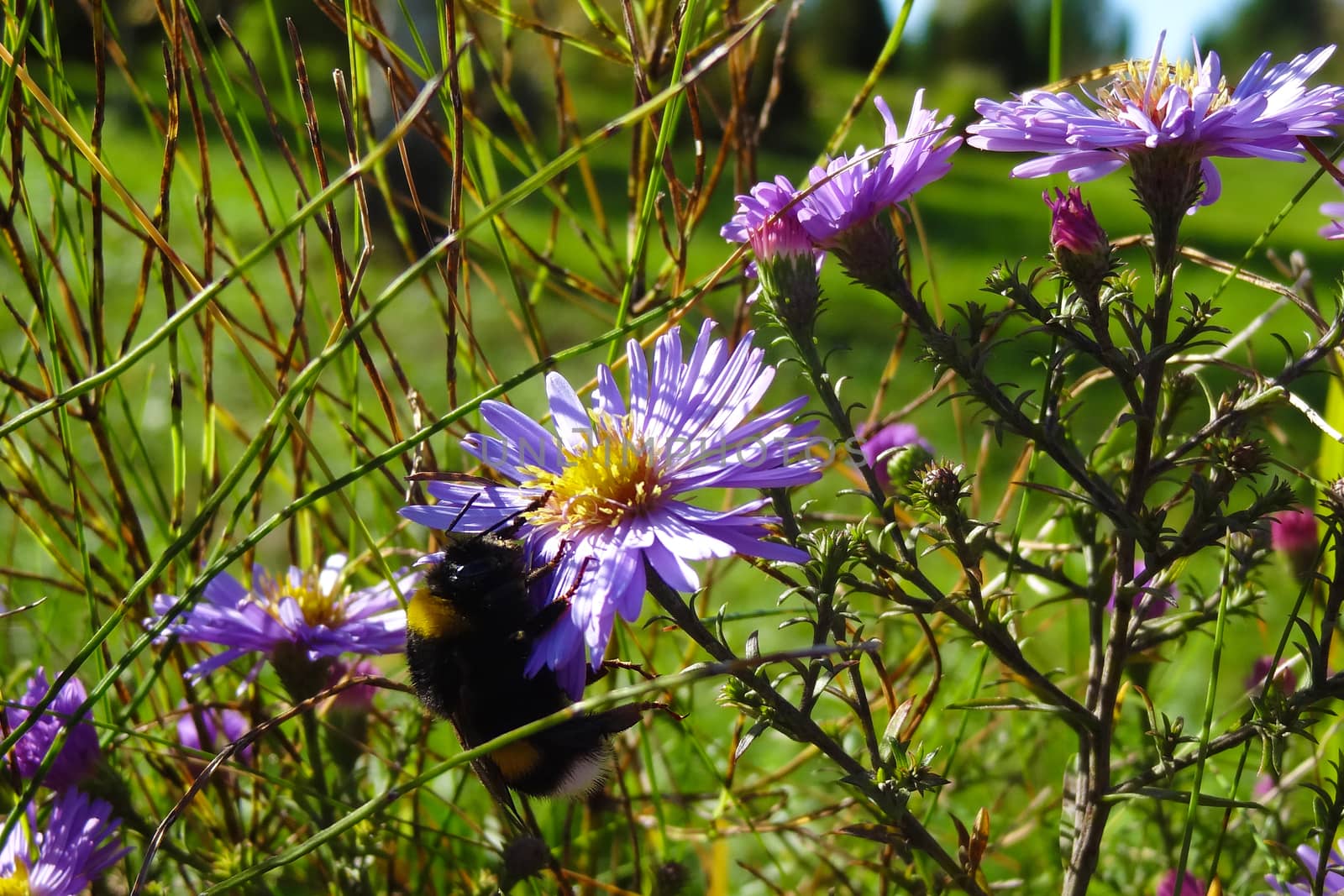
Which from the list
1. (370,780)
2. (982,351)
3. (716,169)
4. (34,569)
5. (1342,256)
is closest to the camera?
(982,351)

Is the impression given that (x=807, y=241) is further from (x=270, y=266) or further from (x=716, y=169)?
(x=270, y=266)

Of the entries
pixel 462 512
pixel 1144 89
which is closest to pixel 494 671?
pixel 462 512

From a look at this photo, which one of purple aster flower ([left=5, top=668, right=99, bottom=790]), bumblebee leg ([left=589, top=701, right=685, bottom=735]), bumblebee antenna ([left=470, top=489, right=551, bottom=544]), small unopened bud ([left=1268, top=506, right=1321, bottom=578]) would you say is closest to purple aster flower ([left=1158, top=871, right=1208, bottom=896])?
small unopened bud ([left=1268, top=506, right=1321, bottom=578])

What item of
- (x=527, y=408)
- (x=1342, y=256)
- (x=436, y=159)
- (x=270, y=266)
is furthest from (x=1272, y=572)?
(x=1342, y=256)

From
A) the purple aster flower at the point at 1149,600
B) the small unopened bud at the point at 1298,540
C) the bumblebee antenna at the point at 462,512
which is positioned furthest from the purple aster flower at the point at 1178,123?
the small unopened bud at the point at 1298,540

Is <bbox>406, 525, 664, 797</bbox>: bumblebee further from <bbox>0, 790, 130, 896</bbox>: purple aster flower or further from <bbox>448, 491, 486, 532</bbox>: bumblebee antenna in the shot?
<bbox>0, 790, 130, 896</bbox>: purple aster flower
